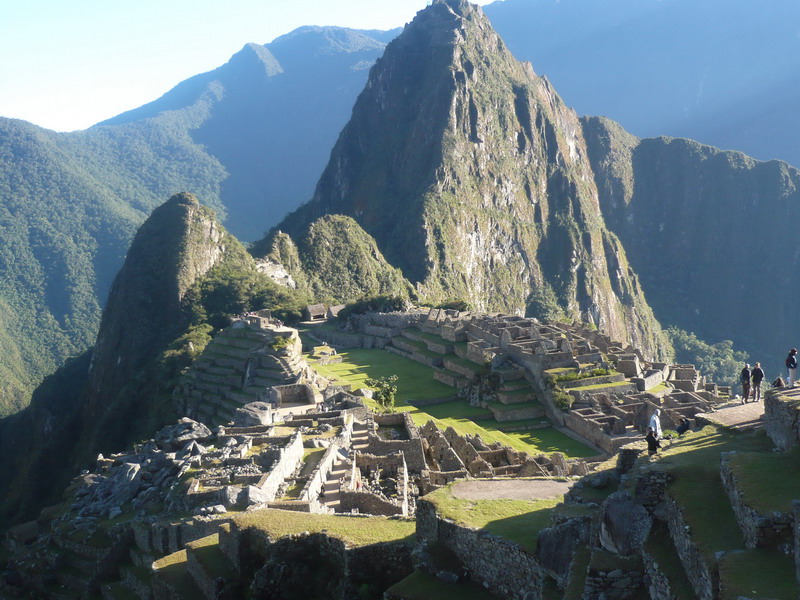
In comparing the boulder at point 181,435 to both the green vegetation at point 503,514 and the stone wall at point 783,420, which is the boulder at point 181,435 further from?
the stone wall at point 783,420

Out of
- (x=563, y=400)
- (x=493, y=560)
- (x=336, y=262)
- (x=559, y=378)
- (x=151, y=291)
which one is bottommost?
(x=493, y=560)

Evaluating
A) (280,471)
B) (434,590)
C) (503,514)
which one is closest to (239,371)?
(280,471)

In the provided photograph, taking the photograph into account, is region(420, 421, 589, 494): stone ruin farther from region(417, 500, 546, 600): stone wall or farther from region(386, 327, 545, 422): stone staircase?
region(386, 327, 545, 422): stone staircase

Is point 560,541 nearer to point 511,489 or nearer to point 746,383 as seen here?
point 511,489

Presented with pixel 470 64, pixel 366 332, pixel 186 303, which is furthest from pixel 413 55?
pixel 366 332

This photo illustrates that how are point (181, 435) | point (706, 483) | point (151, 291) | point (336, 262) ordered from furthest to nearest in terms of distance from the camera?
point (336, 262) → point (151, 291) → point (181, 435) → point (706, 483)

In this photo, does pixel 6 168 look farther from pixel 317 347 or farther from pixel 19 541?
pixel 19 541

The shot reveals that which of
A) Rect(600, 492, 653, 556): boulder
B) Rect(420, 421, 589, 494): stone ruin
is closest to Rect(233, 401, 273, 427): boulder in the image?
Rect(420, 421, 589, 494): stone ruin
